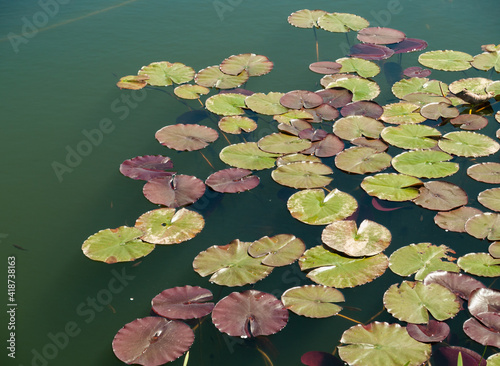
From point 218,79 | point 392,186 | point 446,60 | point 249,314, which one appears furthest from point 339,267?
point 446,60

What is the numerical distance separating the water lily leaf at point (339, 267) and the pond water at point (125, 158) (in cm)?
6

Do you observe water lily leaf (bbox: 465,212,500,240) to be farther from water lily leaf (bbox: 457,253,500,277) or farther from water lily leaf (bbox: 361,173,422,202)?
water lily leaf (bbox: 361,173,422,202)

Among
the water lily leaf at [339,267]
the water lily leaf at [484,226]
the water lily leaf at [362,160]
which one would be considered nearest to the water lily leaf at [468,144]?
the water lily leaf at [362,160]

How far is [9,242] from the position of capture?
2.72m

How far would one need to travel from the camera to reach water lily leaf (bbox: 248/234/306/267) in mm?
2512

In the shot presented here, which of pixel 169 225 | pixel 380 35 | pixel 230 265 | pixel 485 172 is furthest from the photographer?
pixel 380 35

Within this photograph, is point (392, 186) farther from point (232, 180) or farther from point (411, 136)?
point (232, 180)

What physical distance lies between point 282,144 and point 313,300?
1.25 m

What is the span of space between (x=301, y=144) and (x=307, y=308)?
4.28 feet

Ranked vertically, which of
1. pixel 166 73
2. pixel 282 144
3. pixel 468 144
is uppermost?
pixel 166 73

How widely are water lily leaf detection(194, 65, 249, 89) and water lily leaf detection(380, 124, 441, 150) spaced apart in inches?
49.3

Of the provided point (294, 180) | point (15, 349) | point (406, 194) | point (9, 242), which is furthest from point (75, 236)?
point (406, 194)

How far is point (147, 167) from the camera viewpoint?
10.2 feet

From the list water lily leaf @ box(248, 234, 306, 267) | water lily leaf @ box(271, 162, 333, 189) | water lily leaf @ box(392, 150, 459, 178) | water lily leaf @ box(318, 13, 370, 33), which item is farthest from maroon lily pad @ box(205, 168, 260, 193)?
water lily leaf @ box(318, 13, 370, 33)
